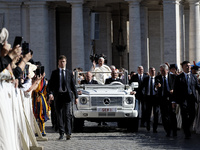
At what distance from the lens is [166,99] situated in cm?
1680

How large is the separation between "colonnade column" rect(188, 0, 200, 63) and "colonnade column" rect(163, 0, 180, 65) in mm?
2649

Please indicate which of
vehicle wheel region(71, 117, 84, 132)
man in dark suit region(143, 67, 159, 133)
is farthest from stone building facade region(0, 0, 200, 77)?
vehicle wheel region(71, 117, 84, 132)

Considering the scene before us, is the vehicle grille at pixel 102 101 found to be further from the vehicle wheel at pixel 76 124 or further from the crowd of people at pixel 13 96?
the crowd of people at pixel 13 96

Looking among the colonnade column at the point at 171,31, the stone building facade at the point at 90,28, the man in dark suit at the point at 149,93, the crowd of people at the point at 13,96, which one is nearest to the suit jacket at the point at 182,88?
the man in dark suit at the point at 149,93

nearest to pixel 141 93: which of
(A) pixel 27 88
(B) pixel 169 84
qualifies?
(B) pixel 169 84

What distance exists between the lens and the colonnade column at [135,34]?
134 feet

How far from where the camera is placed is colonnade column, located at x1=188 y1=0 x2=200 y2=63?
4284 cm

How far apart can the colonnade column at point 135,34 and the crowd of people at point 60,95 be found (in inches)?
771

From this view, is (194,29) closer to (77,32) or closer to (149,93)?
(77,32)

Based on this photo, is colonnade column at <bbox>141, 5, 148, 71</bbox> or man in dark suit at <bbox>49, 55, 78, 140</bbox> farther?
colonnade column at <bbox>141, 5, 148, 71</bbox>

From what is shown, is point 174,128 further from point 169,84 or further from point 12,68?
point 12,68

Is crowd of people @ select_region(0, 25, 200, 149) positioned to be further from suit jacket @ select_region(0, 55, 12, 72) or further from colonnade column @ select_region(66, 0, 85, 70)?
colonnade column @ select_region(66, 0, 85, 70)

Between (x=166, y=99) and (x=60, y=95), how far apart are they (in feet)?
10.0

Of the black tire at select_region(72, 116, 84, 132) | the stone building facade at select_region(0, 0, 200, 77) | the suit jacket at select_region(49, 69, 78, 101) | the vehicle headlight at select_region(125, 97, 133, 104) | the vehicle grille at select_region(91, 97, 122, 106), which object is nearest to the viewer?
the suit jacket at select_region(49, 69, 78, 101)
